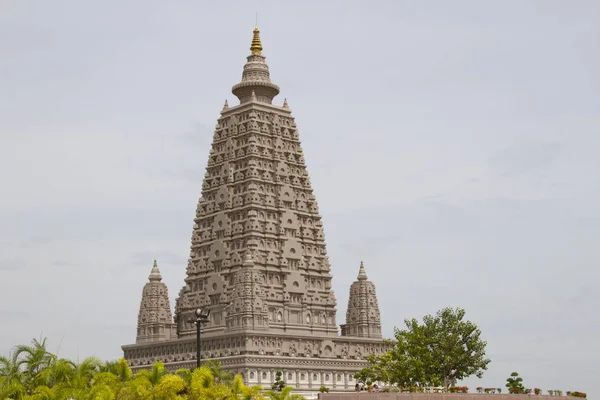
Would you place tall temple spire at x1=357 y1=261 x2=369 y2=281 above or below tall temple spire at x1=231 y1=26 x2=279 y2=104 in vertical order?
below

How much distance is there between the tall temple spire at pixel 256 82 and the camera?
14525 cm

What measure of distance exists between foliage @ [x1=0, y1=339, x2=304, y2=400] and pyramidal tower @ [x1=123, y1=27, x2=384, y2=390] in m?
57.5

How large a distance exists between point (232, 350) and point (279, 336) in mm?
6964

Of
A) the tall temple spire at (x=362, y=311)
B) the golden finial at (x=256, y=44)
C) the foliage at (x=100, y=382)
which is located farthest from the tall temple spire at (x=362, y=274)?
the foliage at (x=100, y=382)

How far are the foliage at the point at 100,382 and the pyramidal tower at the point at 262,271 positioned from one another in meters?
57.5

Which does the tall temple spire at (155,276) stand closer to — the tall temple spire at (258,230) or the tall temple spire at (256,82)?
the tall temple spire at (258,230)

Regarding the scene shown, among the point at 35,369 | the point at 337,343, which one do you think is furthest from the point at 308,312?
the point at 35,369

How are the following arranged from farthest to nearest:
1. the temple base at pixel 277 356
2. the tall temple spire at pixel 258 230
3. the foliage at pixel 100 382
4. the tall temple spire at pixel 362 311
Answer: the tall temple spire at pixel 362 311 → the tall temple spire at pixel 258 230 → the temple base at pixel 277 356 → the foliage at pixel 100 382

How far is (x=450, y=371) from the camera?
350 feet

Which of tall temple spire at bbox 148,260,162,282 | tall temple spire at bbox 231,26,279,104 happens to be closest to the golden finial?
tall temple spire at bbox 231,26,279,104

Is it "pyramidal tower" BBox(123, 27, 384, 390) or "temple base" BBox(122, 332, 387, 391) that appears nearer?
"temple base" BBox(122, 332, 387, 391)

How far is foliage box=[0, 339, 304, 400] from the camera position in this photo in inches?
2388

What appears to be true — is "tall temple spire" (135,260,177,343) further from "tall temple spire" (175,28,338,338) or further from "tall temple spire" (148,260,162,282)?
"tall temple spire" (175,28,338,338)

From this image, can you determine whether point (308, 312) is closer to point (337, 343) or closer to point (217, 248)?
point (337, 343)
